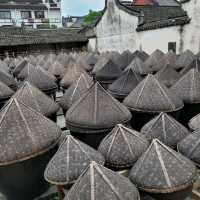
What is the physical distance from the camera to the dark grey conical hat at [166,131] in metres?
3.33

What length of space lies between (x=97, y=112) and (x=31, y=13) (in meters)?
39.7

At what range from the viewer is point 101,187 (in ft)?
7.27

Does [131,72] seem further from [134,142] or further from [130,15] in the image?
[130,15]

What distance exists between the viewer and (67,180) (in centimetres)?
262

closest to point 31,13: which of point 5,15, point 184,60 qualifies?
point 5,15

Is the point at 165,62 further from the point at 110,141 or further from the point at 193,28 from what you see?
the point at 110,141

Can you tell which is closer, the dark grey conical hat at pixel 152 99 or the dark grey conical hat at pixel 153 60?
the dark grey conical hat at pixel 152 99

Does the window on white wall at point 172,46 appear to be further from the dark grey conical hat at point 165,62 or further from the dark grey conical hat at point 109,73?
the dark grey conical hat at point 109,73

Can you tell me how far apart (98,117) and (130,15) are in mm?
13656

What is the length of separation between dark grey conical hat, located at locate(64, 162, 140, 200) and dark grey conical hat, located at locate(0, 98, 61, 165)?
1.01 meters

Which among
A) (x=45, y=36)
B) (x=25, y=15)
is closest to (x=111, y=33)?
(x=45, y=36)

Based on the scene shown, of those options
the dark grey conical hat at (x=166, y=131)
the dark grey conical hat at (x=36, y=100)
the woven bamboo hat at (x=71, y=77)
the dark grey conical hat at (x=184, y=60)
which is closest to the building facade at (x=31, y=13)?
the dark grey conical hat at (x=184, y=60)

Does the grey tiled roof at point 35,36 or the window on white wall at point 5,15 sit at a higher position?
the window on white wall at point 5,15

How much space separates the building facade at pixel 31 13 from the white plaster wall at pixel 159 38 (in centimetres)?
2403
